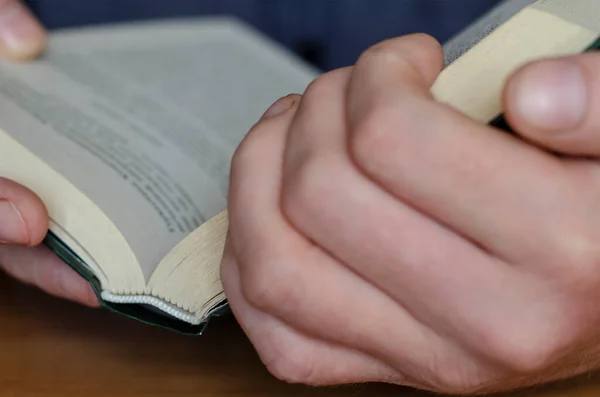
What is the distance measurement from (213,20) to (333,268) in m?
0.55

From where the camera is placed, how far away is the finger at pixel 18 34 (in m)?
0.61

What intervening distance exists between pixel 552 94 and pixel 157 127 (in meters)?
0.35

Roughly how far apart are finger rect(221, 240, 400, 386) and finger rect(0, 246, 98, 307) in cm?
15

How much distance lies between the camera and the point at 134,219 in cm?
42

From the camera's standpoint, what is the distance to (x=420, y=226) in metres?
0.27

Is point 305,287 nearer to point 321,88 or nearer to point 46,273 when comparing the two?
point 321,88

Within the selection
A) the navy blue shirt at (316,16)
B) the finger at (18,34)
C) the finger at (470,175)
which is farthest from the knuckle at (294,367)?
the navy blue shirt at (316,16)

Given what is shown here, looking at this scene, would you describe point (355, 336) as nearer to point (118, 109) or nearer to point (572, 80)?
point (572, 80)

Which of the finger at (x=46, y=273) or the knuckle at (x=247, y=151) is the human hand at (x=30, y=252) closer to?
the finger at (x=46, y=273)

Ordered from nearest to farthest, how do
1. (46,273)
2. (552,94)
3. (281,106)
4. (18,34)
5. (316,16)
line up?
(552,94) → (281,106) → (46,273) → (18,34) → (316,16)

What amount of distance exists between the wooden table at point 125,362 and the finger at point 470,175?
166mm

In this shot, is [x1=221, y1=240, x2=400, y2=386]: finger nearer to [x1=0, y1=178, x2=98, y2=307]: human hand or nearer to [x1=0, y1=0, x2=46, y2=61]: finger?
[x1=0, y1=178, x2=98, y2=307]: human hand

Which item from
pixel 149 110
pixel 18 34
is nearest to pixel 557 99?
pixel 149 110

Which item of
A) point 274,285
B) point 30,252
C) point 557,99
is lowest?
point 30,252
